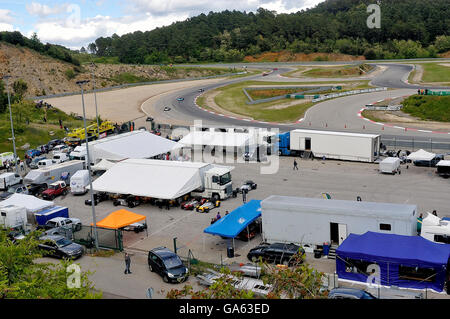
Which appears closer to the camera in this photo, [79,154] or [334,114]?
[79,154]

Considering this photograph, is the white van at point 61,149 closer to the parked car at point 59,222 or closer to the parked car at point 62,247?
the parked car at point 59,222

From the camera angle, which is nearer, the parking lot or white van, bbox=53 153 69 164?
the parking lot

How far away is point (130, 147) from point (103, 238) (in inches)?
720

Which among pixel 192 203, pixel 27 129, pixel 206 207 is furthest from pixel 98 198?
pixel 27 129

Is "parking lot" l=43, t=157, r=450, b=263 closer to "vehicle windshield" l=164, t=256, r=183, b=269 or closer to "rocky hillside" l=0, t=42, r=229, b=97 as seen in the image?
"vehicle windshield" l=164, t=256, r=183, b=269

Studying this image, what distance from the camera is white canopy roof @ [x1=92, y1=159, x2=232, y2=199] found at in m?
31.7

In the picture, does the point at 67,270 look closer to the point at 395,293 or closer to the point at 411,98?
the point at 395,293

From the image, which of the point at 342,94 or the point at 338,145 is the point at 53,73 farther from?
the point at 338,145

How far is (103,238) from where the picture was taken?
2539 cm

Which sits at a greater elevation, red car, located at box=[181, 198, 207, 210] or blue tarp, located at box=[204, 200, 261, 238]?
blue tarp, located at box=[204, 200, 261, 238]

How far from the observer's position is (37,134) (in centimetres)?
5709

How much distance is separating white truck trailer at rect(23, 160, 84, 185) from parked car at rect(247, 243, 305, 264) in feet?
72.8

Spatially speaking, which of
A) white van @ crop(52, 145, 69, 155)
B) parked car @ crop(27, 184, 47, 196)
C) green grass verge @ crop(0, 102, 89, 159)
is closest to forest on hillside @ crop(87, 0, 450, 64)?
green grass verge @ crop(0, 102, 89, 159)
